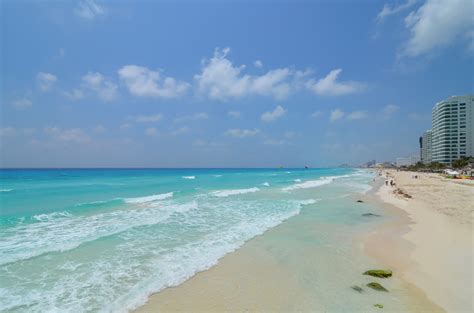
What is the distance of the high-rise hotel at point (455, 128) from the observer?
304ft

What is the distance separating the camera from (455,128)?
94.7 m

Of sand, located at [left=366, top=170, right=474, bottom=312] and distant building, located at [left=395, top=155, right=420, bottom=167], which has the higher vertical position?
distant building, located at [left=395, top=155, right=420, bottom=167]

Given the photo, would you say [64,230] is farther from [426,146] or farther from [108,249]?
[426,146]

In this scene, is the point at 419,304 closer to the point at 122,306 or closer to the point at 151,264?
the point at 122,306

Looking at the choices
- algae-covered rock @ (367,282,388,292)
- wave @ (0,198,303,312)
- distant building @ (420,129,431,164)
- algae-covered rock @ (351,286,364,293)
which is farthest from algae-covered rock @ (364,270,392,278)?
distant building @ (420,129,431,164)

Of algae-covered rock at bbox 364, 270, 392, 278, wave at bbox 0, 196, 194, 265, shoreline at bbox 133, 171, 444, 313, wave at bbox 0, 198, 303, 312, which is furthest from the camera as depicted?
wave at bbox 0, 196, 194, 265

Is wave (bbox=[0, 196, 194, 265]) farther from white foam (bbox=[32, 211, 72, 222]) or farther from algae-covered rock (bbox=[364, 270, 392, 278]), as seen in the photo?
algae-covered rock (bbox=[364, 270, 392, 278])

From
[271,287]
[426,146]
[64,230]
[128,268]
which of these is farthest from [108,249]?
[426,146]

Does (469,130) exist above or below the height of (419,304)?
above

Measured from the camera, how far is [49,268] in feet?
22.9

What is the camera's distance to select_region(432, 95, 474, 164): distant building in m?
92.6

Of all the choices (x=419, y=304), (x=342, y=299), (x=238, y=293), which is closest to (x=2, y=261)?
(x=238, y=293)

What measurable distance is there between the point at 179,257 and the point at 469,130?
12891cm

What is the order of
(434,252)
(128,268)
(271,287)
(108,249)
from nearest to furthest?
(271,287) → (128,268) → (434,252) → (108,249)
